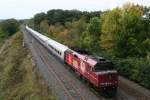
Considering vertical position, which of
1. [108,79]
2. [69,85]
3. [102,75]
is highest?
[102,75]

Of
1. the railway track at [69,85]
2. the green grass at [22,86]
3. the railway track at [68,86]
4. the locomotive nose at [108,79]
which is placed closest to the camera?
the locomotive nose at [108,79]

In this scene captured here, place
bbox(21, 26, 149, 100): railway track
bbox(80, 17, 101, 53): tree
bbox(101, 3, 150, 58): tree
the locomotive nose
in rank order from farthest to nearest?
bbox(80, 17, 101, 53): tree
bbox(101, 3, 150, 58): tree
bbox(21, 26, 149, 100): railway track
the locomotive nose

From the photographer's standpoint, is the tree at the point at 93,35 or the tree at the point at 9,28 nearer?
the tree at the point at 93,35

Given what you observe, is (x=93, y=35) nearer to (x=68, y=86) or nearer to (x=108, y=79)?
(x=68, y=86)

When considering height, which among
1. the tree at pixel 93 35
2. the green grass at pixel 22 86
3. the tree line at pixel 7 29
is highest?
the tree at pixel 93 35

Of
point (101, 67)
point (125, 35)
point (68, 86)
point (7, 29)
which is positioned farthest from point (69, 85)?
point (7, 29)

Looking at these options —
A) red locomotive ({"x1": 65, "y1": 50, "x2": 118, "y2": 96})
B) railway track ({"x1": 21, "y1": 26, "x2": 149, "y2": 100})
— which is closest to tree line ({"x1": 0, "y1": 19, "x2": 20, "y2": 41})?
railway track ({"x1": 21, "y1": 26, "x2": 149, "y2": 100})

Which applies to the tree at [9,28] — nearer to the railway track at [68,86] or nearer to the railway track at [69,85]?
the railway track at [68,86]

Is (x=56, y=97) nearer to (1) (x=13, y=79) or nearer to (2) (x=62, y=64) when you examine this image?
(1) (x=13, y=79)

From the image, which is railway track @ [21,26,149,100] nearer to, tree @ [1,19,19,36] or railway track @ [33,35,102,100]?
railway track @ [33,35,102,100]

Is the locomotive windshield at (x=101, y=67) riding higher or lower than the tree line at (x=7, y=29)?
higher

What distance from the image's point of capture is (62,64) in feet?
160

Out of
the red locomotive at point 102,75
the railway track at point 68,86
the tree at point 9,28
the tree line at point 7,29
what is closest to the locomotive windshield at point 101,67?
the red locomotive at point 102,75

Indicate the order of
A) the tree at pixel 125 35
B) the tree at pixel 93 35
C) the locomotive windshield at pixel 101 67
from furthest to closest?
1. the tree at pixel 93 35
2. the tree at pixel 125 35
3. the locomotive windshield at pixel 101 67
